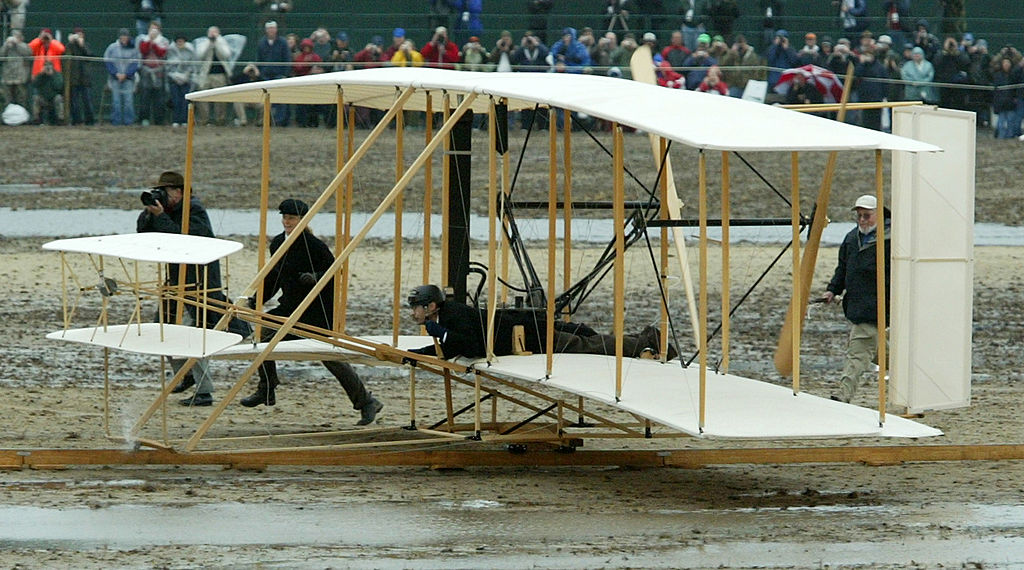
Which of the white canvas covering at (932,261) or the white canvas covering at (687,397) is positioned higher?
the white canvas covering at (932,261)

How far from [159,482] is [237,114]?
17.7 meters

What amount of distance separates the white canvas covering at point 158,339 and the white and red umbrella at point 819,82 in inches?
644

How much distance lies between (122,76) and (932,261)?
18.6 meters

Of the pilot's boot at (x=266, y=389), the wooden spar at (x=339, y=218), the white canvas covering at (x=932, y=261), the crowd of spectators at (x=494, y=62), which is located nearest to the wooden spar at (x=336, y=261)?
the wooden spar at (x=339, y=218)

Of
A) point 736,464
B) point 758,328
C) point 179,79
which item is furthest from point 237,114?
point 736,464

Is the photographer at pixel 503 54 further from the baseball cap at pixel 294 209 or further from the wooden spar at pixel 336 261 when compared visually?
the wooden spar at pixel 336 261

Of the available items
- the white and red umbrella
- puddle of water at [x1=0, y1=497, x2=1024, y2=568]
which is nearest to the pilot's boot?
puddle of water at [x1=0, y1=497, x2=1024, y2=568]

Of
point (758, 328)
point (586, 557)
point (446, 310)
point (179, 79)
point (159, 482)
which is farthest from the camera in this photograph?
point (179, 79)

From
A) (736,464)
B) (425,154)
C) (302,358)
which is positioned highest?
(425,154)

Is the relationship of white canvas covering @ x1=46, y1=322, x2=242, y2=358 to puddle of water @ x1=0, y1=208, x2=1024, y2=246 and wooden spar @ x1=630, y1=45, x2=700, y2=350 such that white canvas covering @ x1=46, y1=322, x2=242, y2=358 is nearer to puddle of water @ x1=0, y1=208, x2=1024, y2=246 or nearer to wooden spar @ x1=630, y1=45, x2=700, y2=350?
wooden spar @ x1=630, y1=45, x2=700, y2=350

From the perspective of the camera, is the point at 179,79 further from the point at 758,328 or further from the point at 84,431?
the point at 84,431

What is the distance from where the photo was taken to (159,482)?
413 inches

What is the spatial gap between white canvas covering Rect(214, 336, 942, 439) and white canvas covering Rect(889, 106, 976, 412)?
170cm

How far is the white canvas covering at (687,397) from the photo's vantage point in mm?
9688
